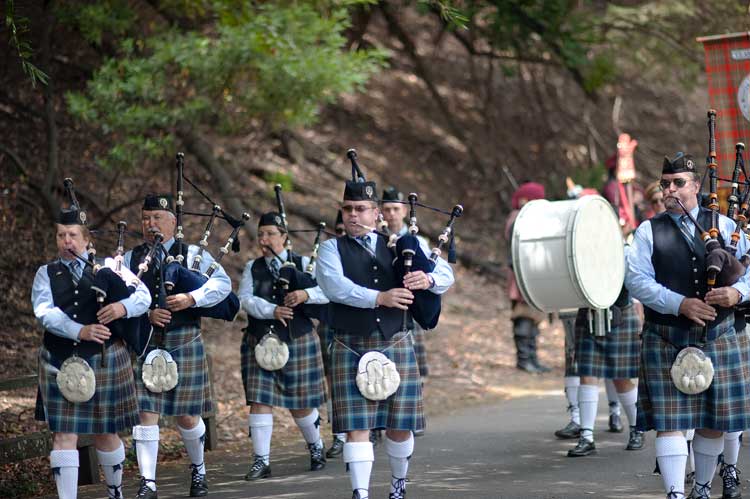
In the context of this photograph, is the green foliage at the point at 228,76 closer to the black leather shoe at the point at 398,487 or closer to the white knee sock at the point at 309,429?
the white knee sock at the point at 309,429

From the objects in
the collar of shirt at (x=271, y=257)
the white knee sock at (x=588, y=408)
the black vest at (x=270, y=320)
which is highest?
the collar of shirt at (x=271, y=257)

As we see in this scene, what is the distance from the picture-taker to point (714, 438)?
214 inches

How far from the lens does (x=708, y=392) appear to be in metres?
5.32

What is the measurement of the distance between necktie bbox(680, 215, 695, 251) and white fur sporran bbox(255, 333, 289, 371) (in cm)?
274

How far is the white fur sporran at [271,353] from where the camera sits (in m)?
7.09

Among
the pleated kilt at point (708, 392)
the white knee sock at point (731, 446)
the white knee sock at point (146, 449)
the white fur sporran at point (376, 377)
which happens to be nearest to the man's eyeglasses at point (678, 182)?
the pleated kilt at point (708, 392)

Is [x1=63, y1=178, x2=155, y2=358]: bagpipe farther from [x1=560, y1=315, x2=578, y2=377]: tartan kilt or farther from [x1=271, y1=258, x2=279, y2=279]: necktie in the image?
[x1=560, y1=315, x2=578, y2=377]: tartan kilt

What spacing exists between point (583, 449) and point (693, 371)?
2151 millimetres

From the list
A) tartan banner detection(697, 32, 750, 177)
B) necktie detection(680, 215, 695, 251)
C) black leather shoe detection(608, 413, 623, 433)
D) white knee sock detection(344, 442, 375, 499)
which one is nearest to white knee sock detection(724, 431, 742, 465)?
necktie detection(680, 215, 695, 251)

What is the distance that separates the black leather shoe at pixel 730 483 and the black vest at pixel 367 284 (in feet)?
6.03

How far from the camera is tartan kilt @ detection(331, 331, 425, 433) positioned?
5586 millimetres

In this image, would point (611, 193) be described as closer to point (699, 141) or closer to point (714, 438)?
point (714, 438)

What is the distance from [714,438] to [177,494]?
3.01 m

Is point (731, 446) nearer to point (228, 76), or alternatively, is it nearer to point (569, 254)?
point (569, 254)
